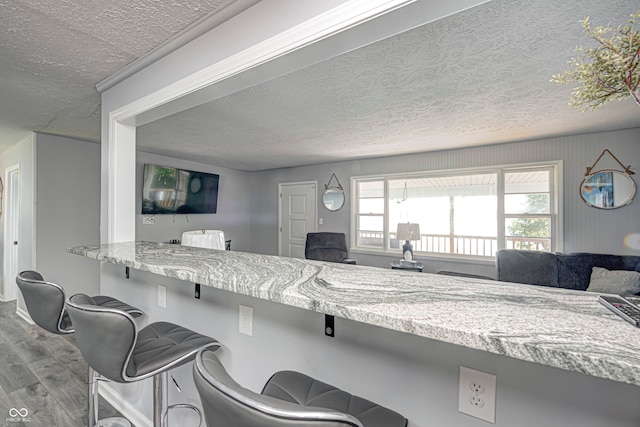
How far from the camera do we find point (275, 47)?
48.9 inches

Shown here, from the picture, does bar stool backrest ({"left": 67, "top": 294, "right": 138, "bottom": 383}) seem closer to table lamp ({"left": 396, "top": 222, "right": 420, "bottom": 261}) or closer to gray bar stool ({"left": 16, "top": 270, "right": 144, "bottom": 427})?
gray bar stool ({"left": 16, "top": 270, "right": 144, "bottom": 427})

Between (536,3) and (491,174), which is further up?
(536,3)

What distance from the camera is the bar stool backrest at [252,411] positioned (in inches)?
20.8

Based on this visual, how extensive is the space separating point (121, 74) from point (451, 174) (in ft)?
14.4

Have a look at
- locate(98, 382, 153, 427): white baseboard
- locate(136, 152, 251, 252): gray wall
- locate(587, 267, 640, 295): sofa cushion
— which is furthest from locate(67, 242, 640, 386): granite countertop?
locate(136, 152, 251, 252): gray wall

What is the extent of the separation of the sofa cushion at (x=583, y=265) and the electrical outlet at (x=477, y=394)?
10.8 ft

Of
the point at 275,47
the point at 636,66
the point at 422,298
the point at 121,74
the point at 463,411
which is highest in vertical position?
the point at 121,74

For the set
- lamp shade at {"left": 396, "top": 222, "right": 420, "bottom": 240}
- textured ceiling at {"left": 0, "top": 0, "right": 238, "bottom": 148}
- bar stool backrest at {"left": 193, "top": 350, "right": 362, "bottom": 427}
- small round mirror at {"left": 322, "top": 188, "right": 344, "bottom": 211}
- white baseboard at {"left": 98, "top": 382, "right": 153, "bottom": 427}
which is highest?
textured ceiling at {"left": 0, "top": 0, "right": 238, "bottom": 148}

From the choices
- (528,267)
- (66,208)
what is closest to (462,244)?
(528,267)

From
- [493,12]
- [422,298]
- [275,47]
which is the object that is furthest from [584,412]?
[493,12]

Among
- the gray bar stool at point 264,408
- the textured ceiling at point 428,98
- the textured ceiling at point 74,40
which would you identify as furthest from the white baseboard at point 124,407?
the textured ceiling at point 428,98

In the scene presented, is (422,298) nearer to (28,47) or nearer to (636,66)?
(636,66)

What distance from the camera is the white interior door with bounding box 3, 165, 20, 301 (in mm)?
4418

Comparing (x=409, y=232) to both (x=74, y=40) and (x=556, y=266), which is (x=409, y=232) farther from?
(x=74, y=40)
